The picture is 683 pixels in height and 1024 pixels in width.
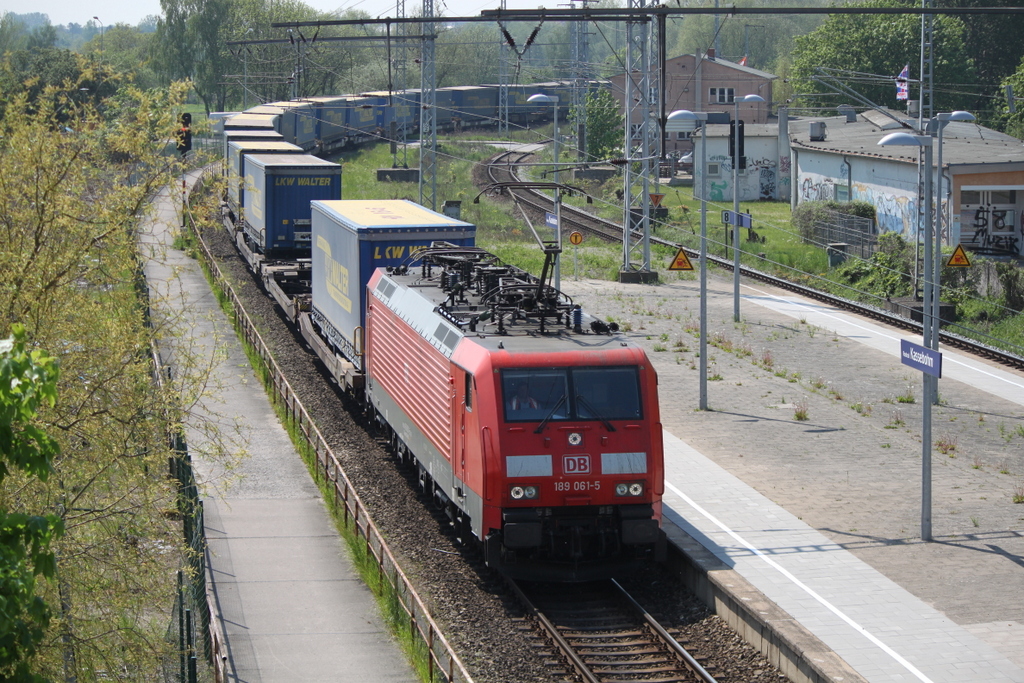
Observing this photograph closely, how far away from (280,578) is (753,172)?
150 ft

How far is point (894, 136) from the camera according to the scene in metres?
17.7

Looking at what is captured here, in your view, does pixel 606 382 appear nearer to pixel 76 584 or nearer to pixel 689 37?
pixel 76 584

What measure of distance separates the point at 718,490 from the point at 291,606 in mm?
6533

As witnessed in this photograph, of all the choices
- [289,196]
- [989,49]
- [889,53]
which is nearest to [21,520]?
[289,196]

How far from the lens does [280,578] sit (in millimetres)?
13977

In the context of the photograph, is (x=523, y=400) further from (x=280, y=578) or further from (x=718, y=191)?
(x=718, y=191)

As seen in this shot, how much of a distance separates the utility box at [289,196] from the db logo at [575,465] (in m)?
20.3

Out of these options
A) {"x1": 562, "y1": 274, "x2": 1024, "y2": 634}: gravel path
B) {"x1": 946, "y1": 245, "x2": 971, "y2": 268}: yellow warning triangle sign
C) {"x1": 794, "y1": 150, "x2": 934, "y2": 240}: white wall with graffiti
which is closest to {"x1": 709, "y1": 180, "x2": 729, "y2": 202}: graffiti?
{"x1": 794, "y1": 150, "x2": 934, "y2": 240}: white wall with graffiti

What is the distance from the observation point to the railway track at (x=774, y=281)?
27297 mm

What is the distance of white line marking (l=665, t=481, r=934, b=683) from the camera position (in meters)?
10.8

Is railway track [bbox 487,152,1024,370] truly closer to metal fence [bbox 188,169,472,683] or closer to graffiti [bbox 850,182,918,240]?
metal fence [bbox 188,169,472,683]

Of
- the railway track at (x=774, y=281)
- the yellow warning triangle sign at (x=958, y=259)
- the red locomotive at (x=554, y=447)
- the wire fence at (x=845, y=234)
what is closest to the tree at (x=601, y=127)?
the railway track at (x=774, y=281)

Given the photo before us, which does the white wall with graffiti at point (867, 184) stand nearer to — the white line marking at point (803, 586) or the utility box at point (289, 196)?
the utility box at point (289, 196)

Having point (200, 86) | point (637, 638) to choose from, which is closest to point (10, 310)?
point (637, 638)
